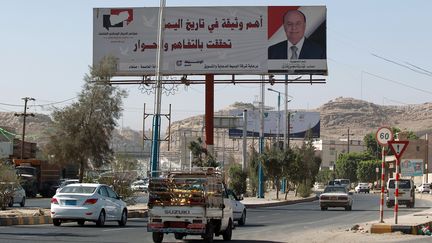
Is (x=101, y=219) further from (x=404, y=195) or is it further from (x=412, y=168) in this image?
(x=412, y=168)

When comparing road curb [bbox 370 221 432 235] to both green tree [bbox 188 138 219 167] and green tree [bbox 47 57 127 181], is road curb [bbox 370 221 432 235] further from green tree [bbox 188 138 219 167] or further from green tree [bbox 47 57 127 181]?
green tree [bbox 188 138 219 167]

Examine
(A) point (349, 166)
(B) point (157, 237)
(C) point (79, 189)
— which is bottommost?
(B) point (157, 237)

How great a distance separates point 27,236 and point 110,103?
1883cm

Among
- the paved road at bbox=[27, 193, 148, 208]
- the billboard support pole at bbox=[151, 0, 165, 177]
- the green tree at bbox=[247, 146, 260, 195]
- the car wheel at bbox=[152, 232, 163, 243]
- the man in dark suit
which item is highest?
the man in dark suit

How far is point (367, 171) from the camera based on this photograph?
481ft

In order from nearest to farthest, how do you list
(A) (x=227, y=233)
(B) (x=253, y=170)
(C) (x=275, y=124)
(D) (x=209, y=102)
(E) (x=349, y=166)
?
(A) (x=227, y=233) → (D) (x=209, y=102) → (B) (x=253, y=170) → (C) (x=275, y=124) → (E) (x=349, y=166)

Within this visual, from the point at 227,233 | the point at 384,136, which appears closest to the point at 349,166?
the point at 384,136

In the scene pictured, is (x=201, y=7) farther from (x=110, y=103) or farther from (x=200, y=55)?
(x=110, y=103)

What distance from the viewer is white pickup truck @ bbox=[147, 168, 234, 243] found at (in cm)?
2020

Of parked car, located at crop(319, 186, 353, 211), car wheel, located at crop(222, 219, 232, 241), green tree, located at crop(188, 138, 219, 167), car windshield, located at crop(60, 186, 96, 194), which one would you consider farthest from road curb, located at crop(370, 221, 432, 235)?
green tree, located at crop(188, 138, 219, 167)

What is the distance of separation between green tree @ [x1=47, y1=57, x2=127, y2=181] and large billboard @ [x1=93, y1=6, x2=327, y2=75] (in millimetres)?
12375

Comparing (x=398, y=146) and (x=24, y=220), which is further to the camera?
(x=24, y=220)

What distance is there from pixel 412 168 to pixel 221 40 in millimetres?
72022

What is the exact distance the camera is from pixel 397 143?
25.7m
